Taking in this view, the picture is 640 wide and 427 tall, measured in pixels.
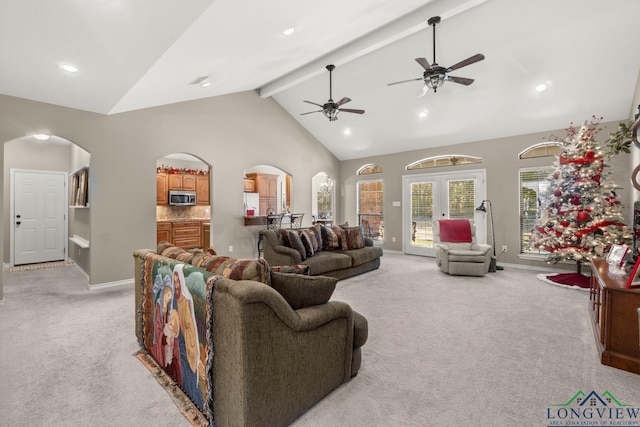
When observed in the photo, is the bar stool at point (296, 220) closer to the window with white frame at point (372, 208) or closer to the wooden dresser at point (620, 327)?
the window with white frame at point (372, 208)

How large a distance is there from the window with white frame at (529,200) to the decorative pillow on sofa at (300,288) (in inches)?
226

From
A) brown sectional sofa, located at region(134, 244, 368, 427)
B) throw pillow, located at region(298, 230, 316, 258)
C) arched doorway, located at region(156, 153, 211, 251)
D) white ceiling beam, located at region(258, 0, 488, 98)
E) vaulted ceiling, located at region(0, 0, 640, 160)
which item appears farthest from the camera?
arched doorway, located at region(156, 153, 211, 251)

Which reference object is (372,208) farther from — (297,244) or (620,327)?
(620,327)

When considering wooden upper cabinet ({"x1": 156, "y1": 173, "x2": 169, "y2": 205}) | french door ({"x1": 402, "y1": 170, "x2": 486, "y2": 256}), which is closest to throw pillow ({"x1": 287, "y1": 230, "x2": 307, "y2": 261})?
french door ({"x1": 402, "y1": 170, "x2": 486, "y2": 256})

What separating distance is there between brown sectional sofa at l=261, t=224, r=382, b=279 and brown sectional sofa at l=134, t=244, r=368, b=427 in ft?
8.44

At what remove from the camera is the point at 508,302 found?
3.92 m

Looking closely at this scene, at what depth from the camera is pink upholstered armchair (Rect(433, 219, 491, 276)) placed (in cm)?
529

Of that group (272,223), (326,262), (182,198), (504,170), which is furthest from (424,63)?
(182,198)

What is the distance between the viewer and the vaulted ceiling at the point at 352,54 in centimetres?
244

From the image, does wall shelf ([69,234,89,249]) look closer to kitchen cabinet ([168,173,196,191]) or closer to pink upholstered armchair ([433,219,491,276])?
kitchen cabinet ([168,173,196,191])

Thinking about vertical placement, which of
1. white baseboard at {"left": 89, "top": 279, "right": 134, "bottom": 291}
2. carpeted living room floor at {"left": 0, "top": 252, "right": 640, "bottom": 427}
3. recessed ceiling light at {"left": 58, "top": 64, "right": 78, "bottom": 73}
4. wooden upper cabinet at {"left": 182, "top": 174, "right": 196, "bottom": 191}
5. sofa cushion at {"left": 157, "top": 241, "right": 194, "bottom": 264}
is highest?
recessed ceiling light at {"left": 58, "top": 64, "right": 78, "bottom": 73}

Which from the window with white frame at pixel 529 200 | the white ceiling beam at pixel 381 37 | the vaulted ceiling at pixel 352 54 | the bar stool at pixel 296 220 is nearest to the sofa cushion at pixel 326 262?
the bar stool at pixel 296 220

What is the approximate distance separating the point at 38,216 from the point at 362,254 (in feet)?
23.2

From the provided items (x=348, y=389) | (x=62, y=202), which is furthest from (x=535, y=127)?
(x=62, y=202)
